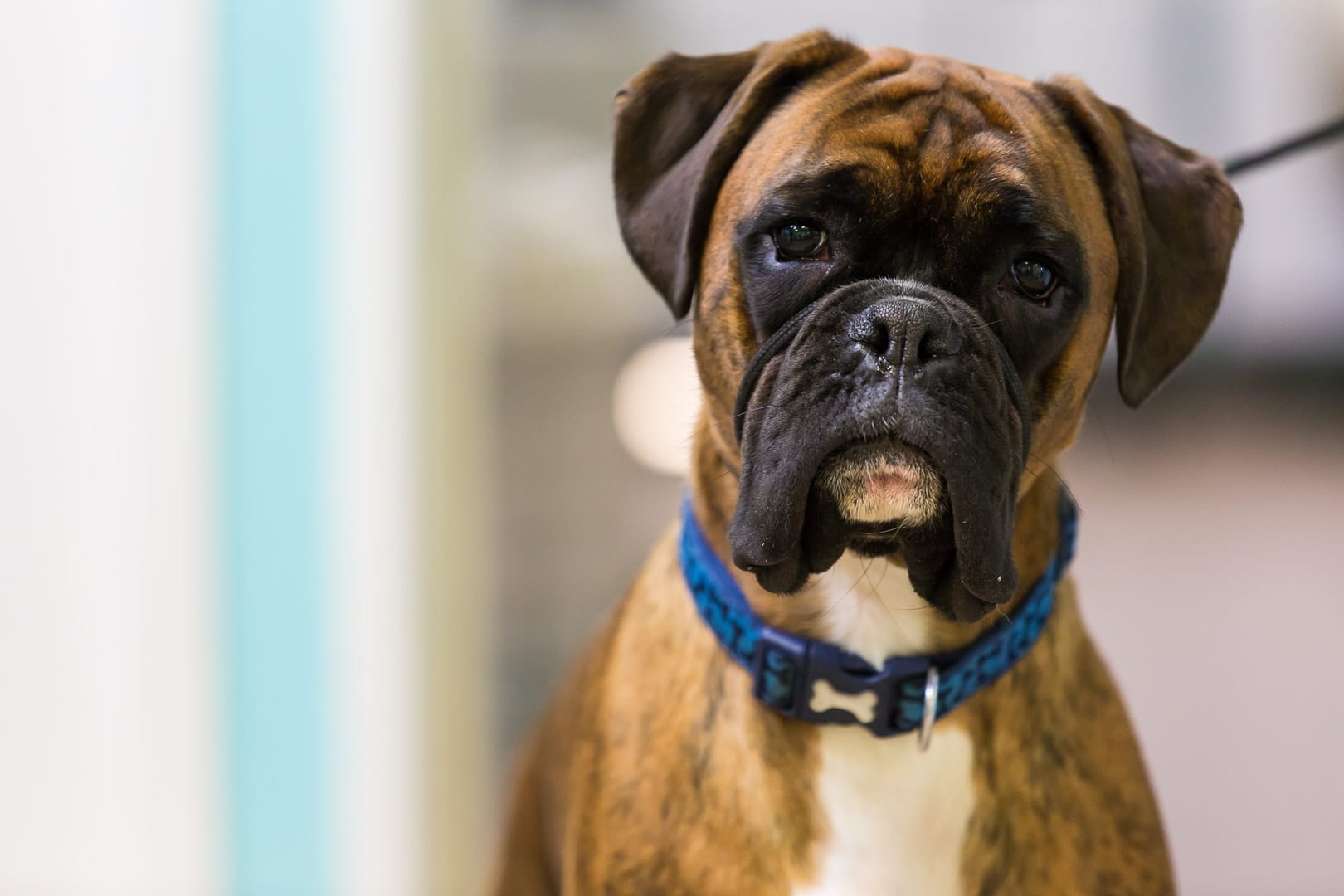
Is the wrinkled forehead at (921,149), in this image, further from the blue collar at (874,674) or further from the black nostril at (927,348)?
the blue collar at (874,674)

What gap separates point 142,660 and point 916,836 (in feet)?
5.13

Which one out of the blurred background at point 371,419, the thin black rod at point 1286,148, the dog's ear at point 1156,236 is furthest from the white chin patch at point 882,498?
the thin black rod at point 1286,148

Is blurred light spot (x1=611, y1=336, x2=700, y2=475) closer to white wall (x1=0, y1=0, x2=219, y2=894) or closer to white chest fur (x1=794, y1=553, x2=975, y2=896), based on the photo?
white wall (x1=0, y1=0, x2=219, y2=894)

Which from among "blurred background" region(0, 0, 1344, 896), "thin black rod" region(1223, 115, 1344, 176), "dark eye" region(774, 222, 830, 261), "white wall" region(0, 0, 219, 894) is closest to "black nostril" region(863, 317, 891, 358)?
"dark eye" region(774, 222, 830, 261)

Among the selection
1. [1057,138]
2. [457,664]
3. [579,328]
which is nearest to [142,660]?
[457,664]

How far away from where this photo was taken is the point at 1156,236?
1.19 m

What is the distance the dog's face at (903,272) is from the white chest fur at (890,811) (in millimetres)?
157

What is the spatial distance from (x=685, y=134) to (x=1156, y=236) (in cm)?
42

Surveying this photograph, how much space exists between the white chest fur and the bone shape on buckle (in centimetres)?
3

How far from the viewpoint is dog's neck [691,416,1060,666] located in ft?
3.89

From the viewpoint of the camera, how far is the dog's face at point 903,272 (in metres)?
1.02

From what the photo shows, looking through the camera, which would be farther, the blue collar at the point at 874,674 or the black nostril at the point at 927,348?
the blue collar at the point at 874,674

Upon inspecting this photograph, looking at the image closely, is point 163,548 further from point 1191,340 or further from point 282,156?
point 1191,340

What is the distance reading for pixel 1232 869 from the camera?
3.11 metres
